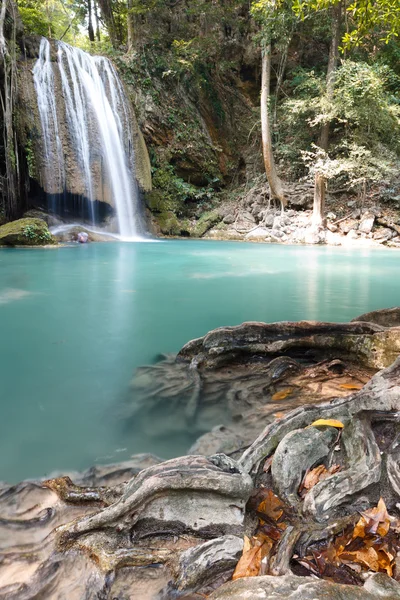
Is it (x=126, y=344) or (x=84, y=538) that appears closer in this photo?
(x=84, y=538)

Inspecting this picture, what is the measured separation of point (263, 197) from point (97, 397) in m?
14.5

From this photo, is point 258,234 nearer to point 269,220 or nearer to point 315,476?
point 269,220

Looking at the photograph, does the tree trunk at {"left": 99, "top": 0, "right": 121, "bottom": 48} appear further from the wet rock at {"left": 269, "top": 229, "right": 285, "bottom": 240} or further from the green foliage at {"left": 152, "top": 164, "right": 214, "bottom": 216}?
the wet rock at {"left": 269, "top": 229, "right": 285, "bottom": 240}

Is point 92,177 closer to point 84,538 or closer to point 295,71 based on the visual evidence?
point 295,71

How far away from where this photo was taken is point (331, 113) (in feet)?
40.8

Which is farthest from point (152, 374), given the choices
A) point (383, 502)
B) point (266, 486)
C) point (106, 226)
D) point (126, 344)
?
point (106, 226)

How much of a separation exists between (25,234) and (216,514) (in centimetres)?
1045

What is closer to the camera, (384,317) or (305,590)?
(305,590)

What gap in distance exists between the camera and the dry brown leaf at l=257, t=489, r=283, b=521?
127 cm

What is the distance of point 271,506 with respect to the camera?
130 cm

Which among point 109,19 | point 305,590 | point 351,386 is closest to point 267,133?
point 109,19

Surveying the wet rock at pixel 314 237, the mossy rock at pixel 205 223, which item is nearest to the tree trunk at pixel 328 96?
the wet rock at pixel 314 237

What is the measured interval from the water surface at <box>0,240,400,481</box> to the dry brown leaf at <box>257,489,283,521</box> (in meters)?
0.56

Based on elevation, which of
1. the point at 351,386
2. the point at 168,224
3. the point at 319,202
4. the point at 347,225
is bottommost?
the point at 351,386
